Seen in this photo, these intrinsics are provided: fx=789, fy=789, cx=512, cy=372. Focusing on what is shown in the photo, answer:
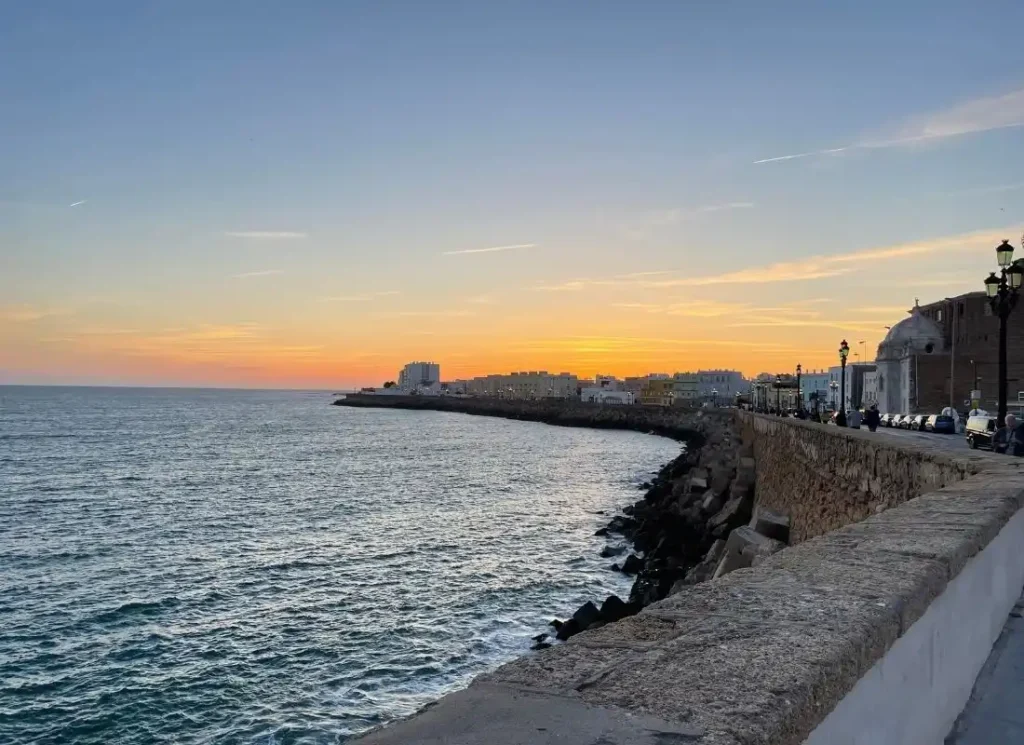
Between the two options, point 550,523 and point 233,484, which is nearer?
A: point 550,523

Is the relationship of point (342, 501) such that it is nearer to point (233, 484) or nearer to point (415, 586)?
point (233, 484)

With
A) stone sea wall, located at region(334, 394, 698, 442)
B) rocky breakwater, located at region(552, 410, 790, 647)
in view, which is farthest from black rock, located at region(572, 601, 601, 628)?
stone sea wall, located at region(334, 394, 698, 442)

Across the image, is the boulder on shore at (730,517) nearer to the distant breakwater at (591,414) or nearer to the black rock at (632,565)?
the black rock at (632,565)

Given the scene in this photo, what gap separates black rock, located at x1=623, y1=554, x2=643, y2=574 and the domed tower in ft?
142

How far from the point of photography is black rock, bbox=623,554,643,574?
1945 centimetres

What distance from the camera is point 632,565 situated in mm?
19578

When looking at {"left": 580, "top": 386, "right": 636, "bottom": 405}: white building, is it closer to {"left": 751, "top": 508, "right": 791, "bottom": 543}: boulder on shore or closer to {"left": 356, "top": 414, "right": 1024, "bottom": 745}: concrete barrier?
{"left": 751, "top": 508, "right": 791, "bottom": 543}: boulder on shore

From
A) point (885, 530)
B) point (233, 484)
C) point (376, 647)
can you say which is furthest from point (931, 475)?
point (233, 484)

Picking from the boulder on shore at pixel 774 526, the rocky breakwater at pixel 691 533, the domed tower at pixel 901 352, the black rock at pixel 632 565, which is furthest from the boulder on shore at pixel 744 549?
the domed tower at pixel 901 352

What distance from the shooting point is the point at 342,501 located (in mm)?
31781

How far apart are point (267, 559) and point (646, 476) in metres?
26.7

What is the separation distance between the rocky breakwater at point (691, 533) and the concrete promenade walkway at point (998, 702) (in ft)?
13.1

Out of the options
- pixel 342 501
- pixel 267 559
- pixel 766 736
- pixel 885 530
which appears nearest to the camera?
pixel 766 736

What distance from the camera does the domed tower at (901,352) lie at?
186 feet
